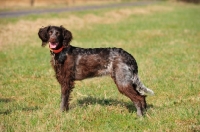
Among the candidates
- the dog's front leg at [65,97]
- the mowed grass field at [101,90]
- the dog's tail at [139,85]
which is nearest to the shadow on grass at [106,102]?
the mowed grass field at [101,90]

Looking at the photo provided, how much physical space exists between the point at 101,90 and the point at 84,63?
2361 mm

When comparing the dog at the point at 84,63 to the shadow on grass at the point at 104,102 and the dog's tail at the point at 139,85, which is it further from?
the shadow on grass at the point at 104,102

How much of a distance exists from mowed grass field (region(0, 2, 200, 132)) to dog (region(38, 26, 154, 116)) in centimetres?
49

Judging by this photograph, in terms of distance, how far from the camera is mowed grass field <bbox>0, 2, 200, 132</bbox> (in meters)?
7.61

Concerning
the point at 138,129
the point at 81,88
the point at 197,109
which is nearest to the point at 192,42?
the point at 81,88

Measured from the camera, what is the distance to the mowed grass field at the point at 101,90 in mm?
7613

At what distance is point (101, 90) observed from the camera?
10734 mm

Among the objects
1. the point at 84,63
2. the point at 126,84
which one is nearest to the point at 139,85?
the point at 126,84

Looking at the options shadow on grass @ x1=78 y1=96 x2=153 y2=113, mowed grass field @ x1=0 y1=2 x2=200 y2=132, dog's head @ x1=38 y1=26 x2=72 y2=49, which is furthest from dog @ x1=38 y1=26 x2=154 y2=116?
shadow on grass @ x1=78 y1=96 x2=153 y2=113

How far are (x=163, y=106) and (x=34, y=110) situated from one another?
334 cm

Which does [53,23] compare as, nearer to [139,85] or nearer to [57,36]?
[57,36]

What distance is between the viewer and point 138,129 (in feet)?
24.4

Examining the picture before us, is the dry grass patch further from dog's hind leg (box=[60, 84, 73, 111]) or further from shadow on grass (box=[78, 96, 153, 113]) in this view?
dog's hind leg (box=[60, 84, 73, 111])

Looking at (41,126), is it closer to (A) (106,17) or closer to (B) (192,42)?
(B) (192,42)
